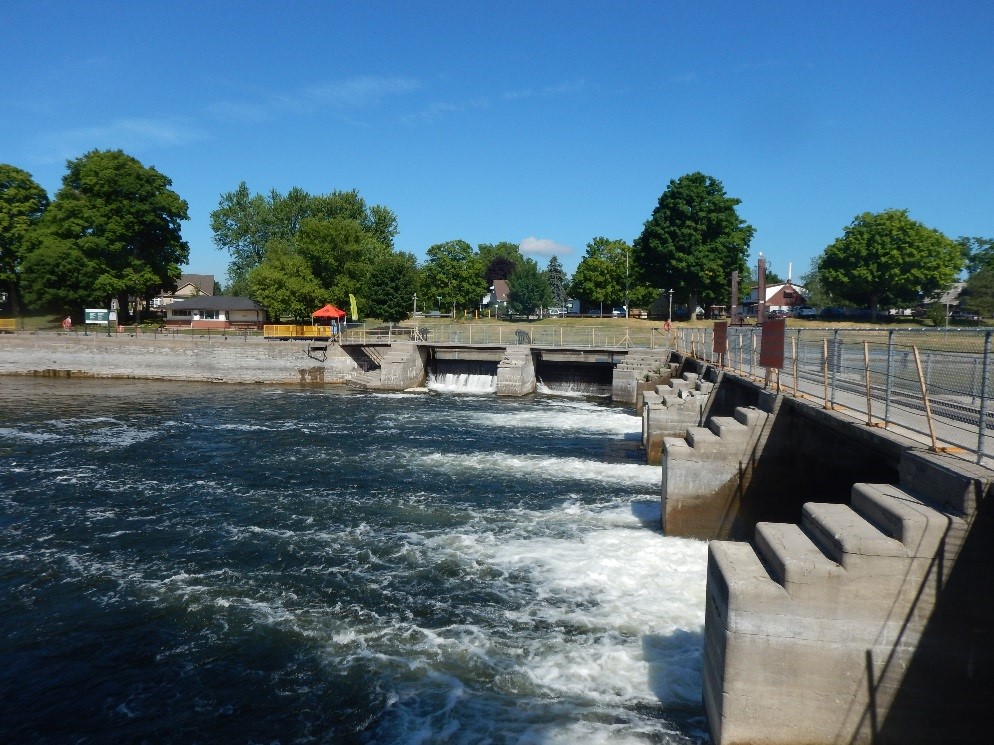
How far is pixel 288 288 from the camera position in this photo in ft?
208

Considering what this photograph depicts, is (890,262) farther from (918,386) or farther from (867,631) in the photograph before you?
(867,631)

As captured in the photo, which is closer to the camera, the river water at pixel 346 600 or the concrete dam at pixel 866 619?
the concrete dam at pixel 866 619

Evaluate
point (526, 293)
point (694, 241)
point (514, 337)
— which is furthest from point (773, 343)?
point (526, 293)

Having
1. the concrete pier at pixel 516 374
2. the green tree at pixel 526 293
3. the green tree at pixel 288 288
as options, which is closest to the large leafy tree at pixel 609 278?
the green tree at pixel 526 293

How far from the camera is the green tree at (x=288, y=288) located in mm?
63344

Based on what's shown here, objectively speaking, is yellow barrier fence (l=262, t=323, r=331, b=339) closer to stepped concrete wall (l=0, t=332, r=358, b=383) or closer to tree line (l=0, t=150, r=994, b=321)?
stepped concrete wall (l=0, t=332, r=358, b=383)

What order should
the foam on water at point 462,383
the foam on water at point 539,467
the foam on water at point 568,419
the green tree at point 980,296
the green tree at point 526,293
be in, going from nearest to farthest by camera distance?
the foam on water at point 539,467 → the foam on water at point 568,419 → the foam on water at point 462,383 → the green tree at point 980,296 → the green tree at point 526,293

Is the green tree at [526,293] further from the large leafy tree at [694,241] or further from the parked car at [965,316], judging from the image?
the parked car at [965,316]

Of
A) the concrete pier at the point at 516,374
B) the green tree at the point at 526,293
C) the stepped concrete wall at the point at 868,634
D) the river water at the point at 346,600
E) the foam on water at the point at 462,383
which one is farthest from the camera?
the green tree at the point at 526,293

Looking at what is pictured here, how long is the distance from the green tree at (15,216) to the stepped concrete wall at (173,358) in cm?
2145


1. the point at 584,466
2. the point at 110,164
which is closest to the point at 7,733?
the point at 584,466

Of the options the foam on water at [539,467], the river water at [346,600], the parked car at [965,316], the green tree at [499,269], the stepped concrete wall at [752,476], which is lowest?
the river water at [346,600]

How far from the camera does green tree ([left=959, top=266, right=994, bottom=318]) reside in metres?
65.0

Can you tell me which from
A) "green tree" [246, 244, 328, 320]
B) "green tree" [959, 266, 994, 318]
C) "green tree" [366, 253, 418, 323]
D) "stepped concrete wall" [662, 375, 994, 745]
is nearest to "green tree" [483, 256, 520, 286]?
"green tree" [366, 253, 418, 323]
